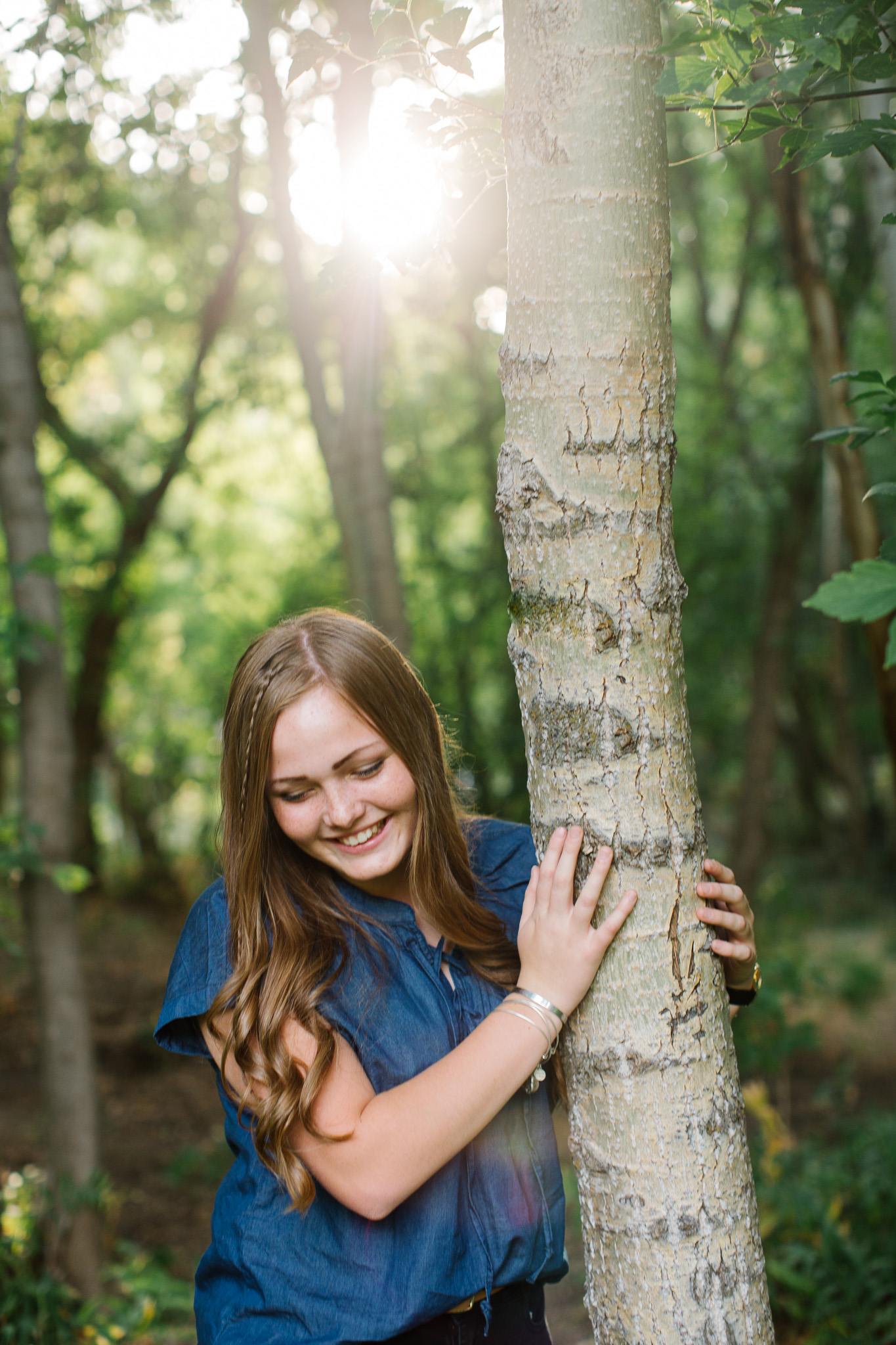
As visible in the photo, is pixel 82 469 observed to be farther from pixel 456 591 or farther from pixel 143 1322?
pixel 143 1322

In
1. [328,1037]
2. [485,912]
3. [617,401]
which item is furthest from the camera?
[485,912]

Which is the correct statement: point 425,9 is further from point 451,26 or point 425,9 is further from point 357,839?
point 357,839

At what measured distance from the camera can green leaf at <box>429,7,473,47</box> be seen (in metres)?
1.49

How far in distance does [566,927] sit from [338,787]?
50cm

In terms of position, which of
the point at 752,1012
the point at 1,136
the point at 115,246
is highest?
the point at 115,246

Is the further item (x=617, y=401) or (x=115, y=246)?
(x=115, y=246)

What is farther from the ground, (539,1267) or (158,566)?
(158,566)

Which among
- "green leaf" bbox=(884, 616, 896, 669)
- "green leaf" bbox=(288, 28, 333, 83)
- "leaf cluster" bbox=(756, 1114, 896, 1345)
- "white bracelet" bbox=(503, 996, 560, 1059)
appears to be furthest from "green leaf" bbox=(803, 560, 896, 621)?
"leaf cluster" bbox=(756, 1114, 896, 1345)

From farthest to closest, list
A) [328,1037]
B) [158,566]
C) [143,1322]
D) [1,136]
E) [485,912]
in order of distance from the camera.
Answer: [158,566], [1,136], [143,1322], [485,912], [328,1037]

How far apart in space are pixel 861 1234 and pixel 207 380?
29.9ft

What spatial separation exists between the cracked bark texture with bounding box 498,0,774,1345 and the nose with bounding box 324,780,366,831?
0.44 metres

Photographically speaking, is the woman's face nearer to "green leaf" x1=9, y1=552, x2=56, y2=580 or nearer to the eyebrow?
the eyebrow

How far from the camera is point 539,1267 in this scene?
1812 mm

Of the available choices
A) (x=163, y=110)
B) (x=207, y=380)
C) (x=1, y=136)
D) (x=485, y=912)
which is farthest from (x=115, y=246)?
(x=485, y=912)
